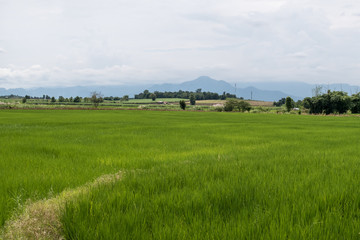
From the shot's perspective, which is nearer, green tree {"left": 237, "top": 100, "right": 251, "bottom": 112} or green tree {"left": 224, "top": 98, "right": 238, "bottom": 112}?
green tree {"left": 237, "top": 100, "right": 251, "bottom": 112}

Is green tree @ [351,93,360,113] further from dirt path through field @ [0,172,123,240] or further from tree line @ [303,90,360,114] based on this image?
dirt path through field @ [0,172,123,240]

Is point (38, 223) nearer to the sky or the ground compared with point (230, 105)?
nearer to the ground

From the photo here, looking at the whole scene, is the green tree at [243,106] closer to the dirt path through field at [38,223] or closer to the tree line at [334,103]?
the tree line at [334,103]

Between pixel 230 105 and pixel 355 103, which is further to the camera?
pixel 230 105

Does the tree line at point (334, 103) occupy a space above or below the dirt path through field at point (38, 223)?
above

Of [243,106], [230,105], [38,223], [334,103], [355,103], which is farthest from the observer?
[230,105]

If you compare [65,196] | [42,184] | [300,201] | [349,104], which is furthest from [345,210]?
[349,104]

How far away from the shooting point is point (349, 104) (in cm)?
7438

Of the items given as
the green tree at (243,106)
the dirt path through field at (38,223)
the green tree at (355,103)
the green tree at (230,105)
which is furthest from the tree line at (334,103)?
the dirt path through field at (38,223)

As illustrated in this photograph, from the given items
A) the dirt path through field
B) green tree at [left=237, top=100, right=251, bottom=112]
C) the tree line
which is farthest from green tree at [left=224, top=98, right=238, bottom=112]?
the dirt path through field

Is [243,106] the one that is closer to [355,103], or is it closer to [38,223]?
[355,103]

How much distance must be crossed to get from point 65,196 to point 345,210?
13.3 feet

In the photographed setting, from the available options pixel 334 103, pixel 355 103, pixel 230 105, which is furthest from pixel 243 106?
pixel 355 103

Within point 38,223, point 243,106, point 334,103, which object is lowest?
point 38,223
